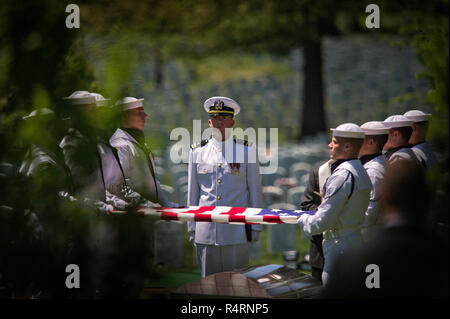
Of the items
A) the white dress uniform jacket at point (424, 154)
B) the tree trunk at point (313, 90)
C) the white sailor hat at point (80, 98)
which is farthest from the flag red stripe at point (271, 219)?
the tree trunk at point (313, 90)

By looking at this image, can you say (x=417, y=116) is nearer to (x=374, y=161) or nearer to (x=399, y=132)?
(x=399, y=132)

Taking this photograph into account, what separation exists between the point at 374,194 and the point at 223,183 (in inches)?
44.6

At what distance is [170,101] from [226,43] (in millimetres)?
4827

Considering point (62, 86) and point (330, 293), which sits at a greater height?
point (62, 86)

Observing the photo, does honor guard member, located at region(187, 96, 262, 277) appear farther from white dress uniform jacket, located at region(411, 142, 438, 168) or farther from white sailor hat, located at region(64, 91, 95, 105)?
white sailor hat, located at region(64, 91, 95, 105)

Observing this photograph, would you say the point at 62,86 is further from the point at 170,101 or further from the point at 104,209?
the point at 170,101

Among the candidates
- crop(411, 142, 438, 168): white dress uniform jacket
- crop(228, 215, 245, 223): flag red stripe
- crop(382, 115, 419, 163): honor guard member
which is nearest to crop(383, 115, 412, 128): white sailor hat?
crop(382, 115, 419, 163): honor guard member

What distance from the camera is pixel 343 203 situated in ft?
12.9

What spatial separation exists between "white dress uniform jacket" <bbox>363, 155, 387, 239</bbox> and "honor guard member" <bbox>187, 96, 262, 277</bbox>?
0.84 metres

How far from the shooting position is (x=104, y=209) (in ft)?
7.24

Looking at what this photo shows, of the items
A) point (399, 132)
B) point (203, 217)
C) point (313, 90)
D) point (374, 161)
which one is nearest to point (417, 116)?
point (399, 132)

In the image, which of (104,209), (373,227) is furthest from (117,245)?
(373,227)

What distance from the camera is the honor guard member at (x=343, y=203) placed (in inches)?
154

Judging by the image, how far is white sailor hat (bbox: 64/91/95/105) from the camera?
2.04 m
